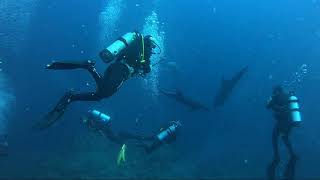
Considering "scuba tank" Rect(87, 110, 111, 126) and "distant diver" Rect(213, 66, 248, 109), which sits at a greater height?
"scuba tank" Rect(87, 110, 111, 126)

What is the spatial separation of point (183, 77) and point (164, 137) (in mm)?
18258

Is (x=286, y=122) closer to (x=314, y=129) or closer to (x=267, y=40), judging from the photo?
(x=314, y=129)

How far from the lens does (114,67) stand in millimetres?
7047

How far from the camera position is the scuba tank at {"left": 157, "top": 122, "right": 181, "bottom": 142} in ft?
34.8

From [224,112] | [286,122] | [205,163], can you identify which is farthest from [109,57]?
[224,112]

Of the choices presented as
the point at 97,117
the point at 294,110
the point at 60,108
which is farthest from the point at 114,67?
the point at 294,110

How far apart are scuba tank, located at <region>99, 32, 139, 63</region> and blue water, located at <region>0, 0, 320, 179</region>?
25.7 feet

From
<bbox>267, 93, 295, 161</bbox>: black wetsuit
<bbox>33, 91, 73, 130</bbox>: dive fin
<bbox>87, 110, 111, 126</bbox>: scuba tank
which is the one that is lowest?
<bbox>87, 110, 111, 126</bbox>: scuba tank

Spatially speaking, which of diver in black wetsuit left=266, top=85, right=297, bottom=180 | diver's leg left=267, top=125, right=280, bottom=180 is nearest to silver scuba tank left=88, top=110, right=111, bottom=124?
diver in black wetsuit left=266, top=85, right=297, bottom=180

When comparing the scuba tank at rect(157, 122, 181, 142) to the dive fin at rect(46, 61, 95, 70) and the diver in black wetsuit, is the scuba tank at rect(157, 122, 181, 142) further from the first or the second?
the dive fin at rect(46, 61, 95, 70)

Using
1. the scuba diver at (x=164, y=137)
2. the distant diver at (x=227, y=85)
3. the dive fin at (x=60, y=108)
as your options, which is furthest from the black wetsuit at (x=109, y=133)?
the distant diver at (x=227, y=85)

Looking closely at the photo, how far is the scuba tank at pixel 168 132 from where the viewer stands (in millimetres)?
10602

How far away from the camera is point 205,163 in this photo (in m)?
15.6

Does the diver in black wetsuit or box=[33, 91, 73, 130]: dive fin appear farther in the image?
the diver in black wetsuit
